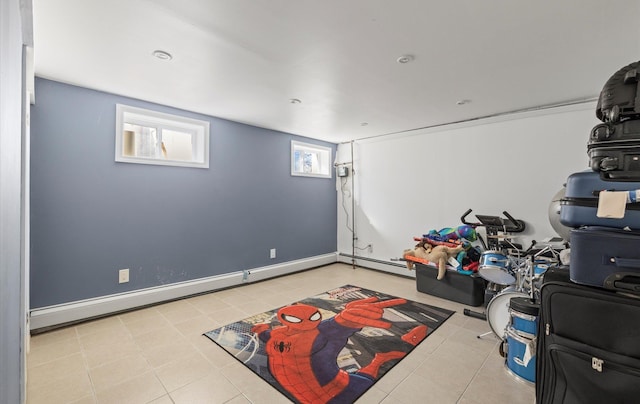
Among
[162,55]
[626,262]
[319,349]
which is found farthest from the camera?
[319,349]

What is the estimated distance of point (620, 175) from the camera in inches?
44.7

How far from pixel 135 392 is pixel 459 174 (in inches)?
163

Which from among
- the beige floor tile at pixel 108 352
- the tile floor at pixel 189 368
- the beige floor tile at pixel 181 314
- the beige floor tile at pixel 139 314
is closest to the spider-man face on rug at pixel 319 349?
the tile floor at pixel 189 368

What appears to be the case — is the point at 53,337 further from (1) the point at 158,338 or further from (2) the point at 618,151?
(2) the point at 618,151

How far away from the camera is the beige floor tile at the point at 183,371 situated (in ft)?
6.01

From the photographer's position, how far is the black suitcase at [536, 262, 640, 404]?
1.13 metres

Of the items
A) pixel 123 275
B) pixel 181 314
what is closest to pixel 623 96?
pixel 181 314

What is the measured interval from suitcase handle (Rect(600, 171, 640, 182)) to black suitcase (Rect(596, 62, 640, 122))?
0.22 m

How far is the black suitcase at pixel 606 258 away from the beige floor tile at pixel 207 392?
2002 millimetres

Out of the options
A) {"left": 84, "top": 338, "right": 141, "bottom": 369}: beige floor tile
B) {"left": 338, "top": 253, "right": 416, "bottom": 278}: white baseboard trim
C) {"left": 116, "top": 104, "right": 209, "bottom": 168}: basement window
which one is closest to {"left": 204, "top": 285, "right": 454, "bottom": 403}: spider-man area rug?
{"left": 84, "top": 338, "right": 141, "bottom": 369}: beige floor tile

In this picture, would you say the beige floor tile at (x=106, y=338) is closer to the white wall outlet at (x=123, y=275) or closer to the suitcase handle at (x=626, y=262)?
the white wall outlet at (x=123, y=275)

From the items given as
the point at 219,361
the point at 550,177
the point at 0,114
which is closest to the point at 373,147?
the point at 550,177

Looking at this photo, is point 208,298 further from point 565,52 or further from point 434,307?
point 565,52

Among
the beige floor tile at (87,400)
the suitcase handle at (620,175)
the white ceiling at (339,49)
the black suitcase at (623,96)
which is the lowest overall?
the beige floor tile at (87,400)
